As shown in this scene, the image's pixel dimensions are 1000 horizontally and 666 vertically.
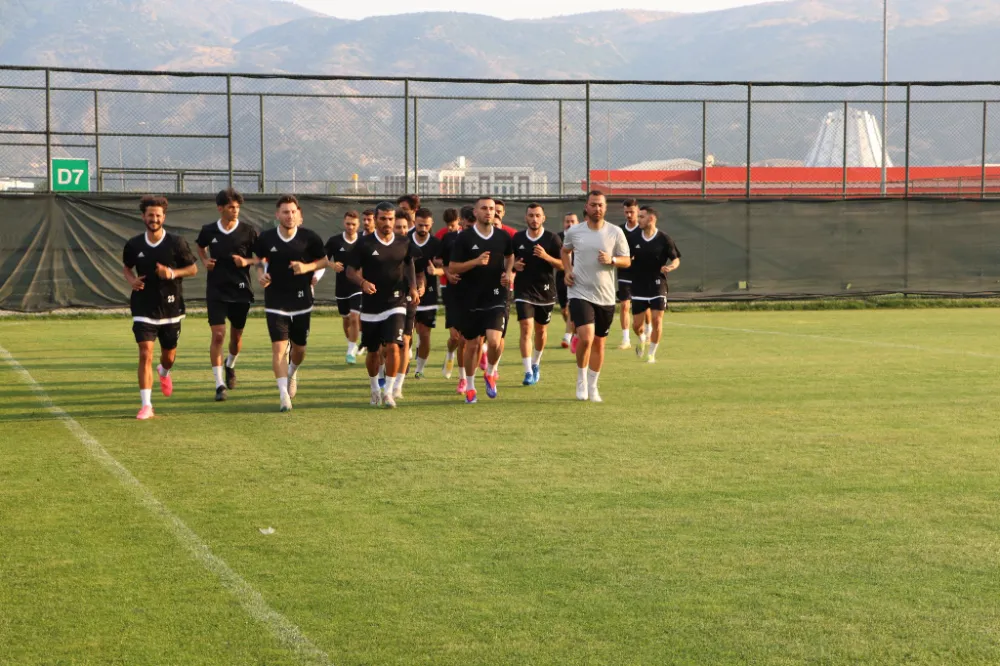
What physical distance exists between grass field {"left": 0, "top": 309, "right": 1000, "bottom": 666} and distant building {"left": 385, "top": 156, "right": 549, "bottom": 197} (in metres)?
15.0

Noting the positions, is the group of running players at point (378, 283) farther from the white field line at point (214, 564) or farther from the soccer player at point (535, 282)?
the white field line at point (214, 564)

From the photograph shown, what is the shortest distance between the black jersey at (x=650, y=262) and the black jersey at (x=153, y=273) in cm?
706

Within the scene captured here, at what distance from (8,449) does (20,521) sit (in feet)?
9.29

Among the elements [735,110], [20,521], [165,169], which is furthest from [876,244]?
[20,521]

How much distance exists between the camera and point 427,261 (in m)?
13.8

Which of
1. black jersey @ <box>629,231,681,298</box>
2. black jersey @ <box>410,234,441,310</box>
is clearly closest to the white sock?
black jersey @ <box>410,234,441,310</box>

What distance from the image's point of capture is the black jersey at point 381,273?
12477 millimetres

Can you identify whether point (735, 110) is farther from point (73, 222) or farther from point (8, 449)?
point (8, 449)

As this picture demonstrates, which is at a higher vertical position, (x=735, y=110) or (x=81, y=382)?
(x=735, y=110)

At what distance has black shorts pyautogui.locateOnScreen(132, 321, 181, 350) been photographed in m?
11.9

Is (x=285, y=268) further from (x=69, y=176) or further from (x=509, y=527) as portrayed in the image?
(x=69, y=176)

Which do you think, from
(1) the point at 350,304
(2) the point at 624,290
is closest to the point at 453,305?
(1) the point at 350,304

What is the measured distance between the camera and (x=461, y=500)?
794 cm

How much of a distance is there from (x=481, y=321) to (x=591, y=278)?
1266mm
